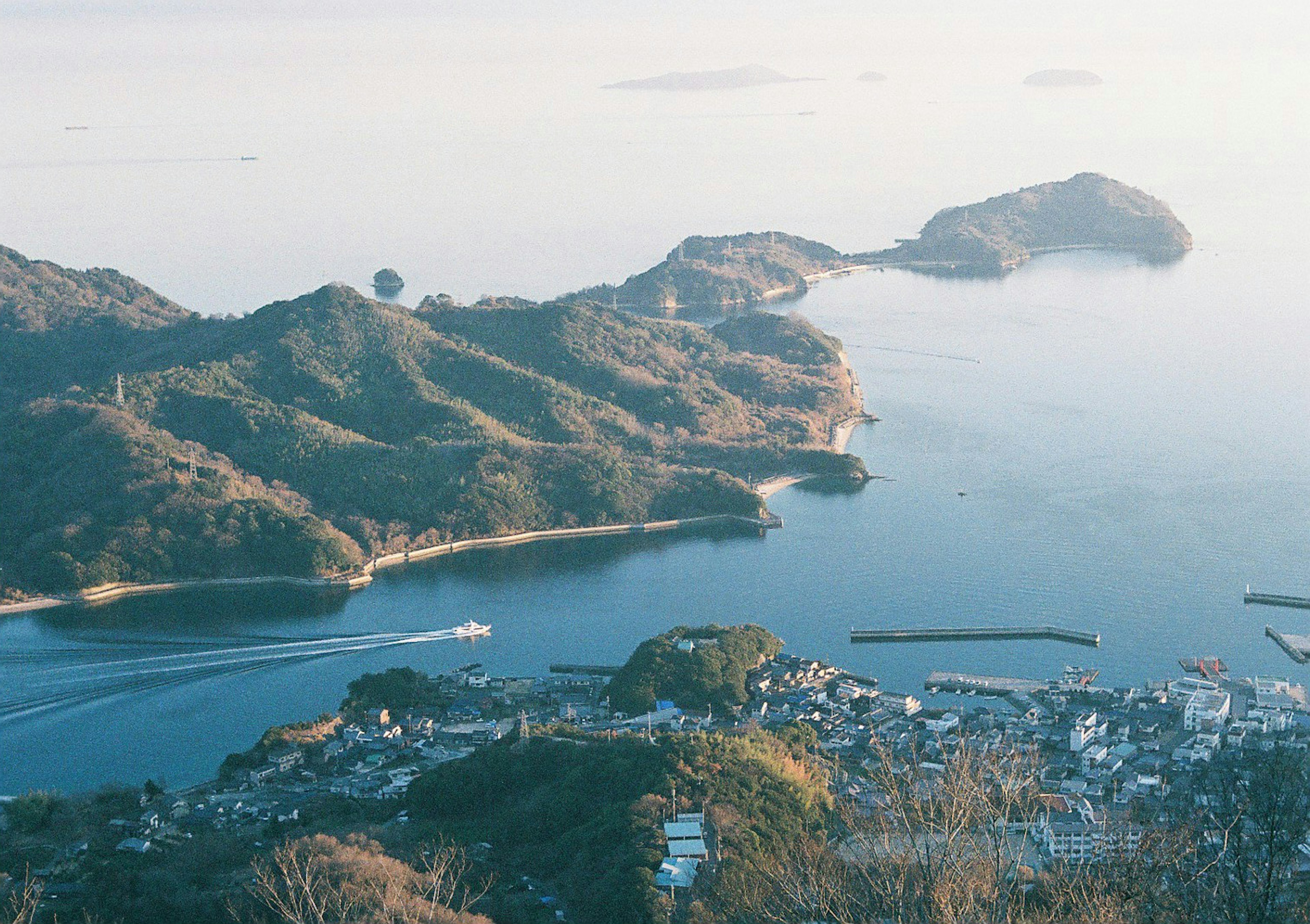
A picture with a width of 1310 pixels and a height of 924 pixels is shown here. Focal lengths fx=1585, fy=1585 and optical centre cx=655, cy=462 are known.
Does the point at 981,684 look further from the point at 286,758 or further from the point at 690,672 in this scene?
the point at 286,758

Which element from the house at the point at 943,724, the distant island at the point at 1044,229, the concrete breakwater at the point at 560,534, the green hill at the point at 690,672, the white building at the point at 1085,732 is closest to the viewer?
the white building at the point at 1085,732

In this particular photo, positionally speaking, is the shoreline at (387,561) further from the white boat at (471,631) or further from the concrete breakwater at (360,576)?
the white boat at (471,631)

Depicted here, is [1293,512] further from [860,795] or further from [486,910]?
[486,910]

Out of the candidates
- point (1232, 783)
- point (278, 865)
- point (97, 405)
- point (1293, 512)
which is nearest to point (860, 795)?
point (1232, 783)

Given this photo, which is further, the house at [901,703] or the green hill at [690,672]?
the green hill at [690,672]

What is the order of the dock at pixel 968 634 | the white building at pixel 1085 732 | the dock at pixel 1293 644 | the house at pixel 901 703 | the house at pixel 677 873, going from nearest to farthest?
the house at pixel 677 873
the white building at pixel 1085 732
the house at pixel 901 703
the dock at pixel 1293 644
the dock at pixel 968 634

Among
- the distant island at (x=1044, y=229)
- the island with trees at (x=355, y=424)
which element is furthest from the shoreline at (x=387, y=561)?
the distant island at (x=1044, y=229)

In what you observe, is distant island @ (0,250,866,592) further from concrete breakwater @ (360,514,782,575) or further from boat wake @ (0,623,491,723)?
boat wake @ (0,623,491,723)
